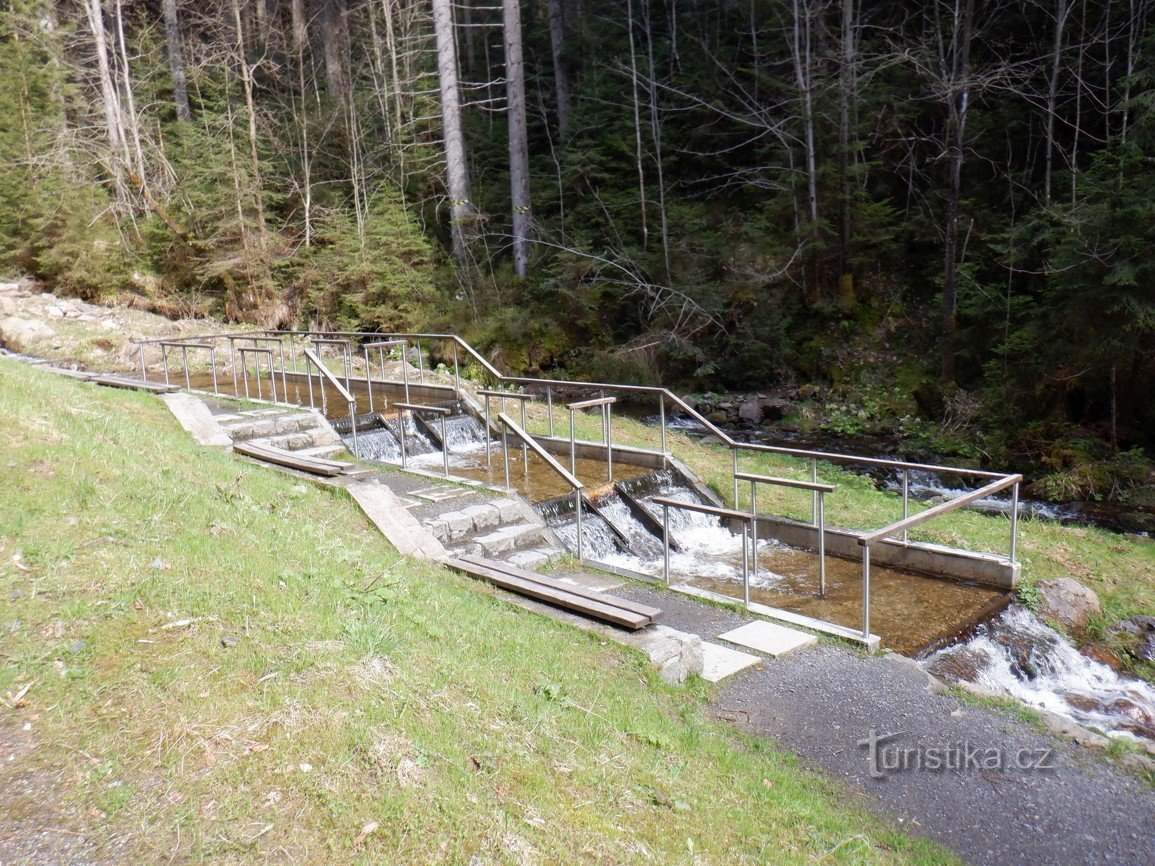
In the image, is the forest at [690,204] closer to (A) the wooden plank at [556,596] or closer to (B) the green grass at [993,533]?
(B) the green grass at [993,533]

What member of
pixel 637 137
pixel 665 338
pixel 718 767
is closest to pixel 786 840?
pixel 718 767

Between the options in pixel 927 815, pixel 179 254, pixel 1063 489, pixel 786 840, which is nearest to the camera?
pixel 786 840

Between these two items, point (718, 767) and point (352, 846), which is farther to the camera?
point (718, 767)

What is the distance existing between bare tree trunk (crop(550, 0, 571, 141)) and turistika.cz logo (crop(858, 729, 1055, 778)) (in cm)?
2163

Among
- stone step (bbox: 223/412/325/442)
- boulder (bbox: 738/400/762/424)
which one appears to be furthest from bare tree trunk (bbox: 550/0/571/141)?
stone step (bbox: 223/412/325/442)

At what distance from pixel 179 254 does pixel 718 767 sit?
22340 millimetres

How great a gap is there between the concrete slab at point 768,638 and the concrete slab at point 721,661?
140mm

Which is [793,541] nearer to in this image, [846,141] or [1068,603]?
[1068,603]

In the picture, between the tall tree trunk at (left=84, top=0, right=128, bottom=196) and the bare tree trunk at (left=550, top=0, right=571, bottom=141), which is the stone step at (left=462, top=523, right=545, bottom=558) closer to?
the tall tree trunk at (left=84, top=0, right=128, bottom=196)

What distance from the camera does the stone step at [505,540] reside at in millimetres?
7620

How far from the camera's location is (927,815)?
402cm

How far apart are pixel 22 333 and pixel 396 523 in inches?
618

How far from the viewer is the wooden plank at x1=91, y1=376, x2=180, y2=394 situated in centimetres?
1161

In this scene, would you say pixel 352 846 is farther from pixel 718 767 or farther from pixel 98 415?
pixel 98 415
